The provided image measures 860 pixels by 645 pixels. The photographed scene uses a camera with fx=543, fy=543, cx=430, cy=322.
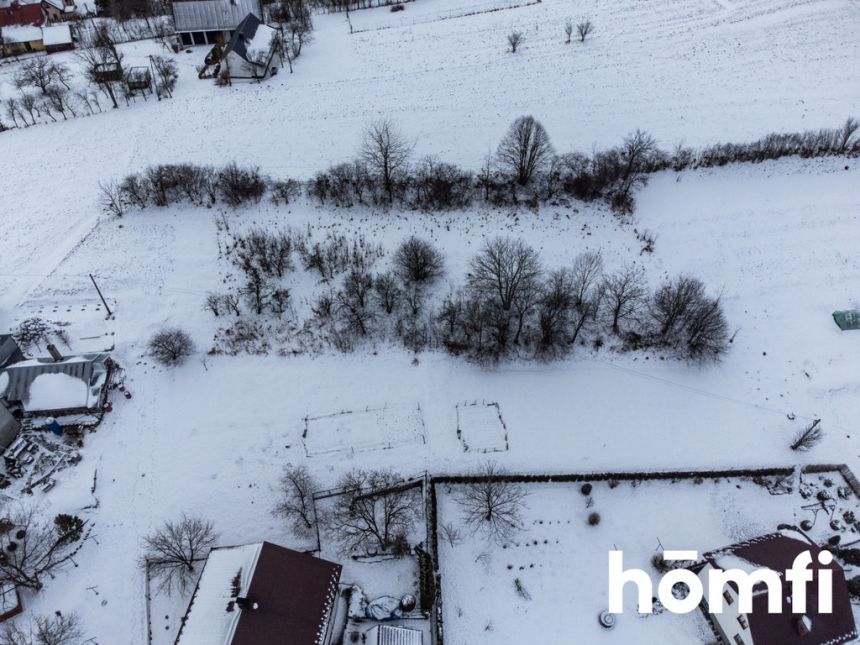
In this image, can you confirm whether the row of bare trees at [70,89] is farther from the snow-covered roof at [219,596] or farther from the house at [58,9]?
the snow-covered roof at [219,596]

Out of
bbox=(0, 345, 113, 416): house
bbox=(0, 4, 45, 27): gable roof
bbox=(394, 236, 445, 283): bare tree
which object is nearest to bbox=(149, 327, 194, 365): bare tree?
bbox=(0, 345, 113, 416): house

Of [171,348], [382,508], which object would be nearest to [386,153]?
[171,348]

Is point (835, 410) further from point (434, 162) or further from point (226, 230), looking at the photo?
point (226, 230)

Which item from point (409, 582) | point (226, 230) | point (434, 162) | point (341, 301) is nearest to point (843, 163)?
point (434, 162)

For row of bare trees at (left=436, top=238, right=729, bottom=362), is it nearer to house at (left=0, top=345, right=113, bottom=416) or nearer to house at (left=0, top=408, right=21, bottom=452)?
house at (left=0, top=345, right=113, bottom=416)

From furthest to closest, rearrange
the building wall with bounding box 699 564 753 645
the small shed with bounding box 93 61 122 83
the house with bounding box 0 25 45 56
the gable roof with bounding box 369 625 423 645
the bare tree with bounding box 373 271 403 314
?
the house with bounding box 0 25 45 56
the small shed with bounding box 93 61 122 83
the bare tree with bounding box 373 271 403 314
the gable roof with bounding box 369 625 423 645
the building wall with bounding box 699 564 753 645

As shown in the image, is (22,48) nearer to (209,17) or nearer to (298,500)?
(209,17)
